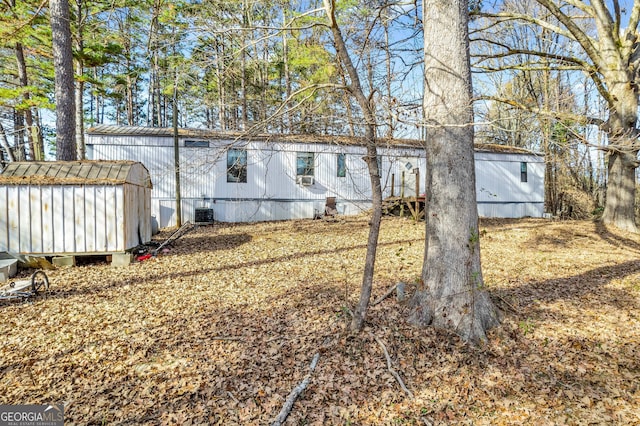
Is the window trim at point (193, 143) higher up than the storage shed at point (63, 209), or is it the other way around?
the window trim at point (193, 143)

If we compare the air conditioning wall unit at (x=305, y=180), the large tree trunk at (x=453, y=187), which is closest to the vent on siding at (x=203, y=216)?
the air conditioning wall unit at (x=305, y=180)

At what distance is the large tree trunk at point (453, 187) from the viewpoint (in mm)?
3836

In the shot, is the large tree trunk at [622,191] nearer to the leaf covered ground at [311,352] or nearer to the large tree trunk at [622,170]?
the large tree trunk at [622,170]

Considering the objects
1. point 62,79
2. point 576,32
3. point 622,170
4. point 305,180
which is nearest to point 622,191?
point 622,170

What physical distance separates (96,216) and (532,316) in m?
8.60

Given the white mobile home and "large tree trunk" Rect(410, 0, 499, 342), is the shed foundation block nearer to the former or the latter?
the white mobile home

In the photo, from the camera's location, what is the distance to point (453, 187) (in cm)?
383

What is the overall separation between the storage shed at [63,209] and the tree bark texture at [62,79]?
110 centimetres

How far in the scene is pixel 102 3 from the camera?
44.2 feet

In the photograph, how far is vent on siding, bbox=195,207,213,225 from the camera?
1433cm

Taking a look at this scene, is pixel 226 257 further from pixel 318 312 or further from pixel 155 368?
pixel 155 368

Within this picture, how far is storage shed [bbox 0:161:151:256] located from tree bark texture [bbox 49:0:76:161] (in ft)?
3.62

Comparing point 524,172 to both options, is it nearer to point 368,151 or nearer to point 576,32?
point 576,32

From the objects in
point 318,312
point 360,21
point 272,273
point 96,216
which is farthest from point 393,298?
point 96,216
